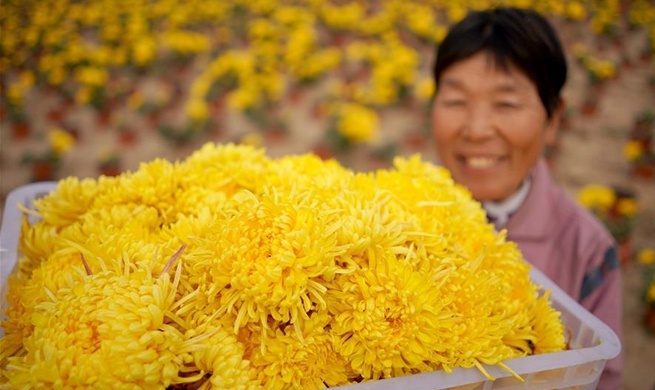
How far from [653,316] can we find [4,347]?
3.57m

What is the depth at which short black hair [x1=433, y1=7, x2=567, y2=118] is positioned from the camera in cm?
149

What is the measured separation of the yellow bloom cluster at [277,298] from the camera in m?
0.60

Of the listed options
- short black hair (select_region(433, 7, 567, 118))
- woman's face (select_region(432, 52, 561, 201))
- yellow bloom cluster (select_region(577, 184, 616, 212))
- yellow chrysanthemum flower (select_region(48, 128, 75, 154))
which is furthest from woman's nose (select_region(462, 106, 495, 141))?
yellow chrysanthemum flower (select_region(48, 128, 75, 154))

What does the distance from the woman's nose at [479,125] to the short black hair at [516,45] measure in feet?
0.51

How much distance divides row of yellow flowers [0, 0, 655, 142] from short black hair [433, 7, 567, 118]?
150 inches

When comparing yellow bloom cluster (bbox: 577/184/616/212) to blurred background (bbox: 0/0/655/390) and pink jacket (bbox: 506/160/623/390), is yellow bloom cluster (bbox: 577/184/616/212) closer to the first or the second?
blurred background (bbox: 0/0/655/390)

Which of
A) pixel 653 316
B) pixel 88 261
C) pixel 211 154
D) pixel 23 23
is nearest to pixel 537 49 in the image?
pixel 211 154

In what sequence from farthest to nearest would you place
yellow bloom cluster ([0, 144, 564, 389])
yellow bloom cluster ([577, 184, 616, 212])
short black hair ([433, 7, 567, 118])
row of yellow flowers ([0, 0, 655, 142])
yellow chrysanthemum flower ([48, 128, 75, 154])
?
1. row of yellow flowers ([0, 0, 655, 142])
2. yellow chrysanthemum flower ([48, 128, 75, 154])
3. yellow bloom cluster ([577, 184, 616, 212])
4. short black hair ([433, 7, 567, 118])
5. yellow bloom cluster ([0, 144, 564, 389])

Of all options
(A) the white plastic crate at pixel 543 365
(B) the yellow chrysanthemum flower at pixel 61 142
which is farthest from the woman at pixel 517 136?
(B) the yellow chrysanthemum flower at pixel 61 142

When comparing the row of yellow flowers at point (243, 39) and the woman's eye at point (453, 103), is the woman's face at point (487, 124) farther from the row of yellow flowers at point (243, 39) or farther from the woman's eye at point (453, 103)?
the row of yellow flowers at point (243, 39)

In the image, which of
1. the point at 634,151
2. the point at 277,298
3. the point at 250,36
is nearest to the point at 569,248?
the point at 277,298

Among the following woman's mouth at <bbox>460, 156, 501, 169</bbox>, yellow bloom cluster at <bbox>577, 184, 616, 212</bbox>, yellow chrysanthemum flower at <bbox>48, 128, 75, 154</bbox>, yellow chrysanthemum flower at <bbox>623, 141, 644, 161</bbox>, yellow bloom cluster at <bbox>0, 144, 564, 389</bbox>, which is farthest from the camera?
yellow chrysanthemum flower at <bbox>48, 128, 75, 154</bbox>

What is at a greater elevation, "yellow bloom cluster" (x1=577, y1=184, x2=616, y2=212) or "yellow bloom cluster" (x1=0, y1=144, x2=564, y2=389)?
"yellow bloom cluster" (x1=0, y1=144, x2=564, y2=389)

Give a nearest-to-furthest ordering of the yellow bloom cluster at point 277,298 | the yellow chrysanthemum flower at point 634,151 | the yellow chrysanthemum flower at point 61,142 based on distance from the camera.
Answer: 1. the yellow bloom cluster at point 277,298
2. the yellow chrysanthemum flower at point 634,151
3. the yellow chrysanthemum flower at point 61,142
